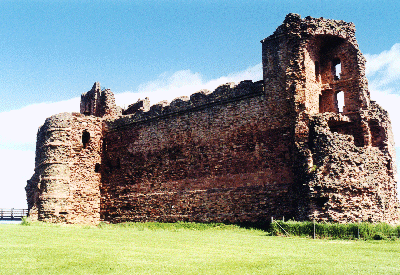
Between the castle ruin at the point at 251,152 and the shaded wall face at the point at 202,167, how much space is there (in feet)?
0.18

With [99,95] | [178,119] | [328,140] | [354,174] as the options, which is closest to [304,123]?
[328,140]

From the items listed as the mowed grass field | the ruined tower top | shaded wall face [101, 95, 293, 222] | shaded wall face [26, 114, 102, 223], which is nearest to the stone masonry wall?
shaded wall face [101, 95, 293, 222]

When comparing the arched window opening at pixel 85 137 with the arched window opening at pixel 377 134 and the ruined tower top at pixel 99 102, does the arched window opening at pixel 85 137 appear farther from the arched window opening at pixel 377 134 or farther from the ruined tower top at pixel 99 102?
the arched window opening at pixel 377 134

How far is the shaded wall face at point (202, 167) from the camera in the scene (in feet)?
67.9

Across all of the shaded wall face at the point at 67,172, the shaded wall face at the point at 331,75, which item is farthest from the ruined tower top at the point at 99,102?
the shaded wall face at the point at 331,75

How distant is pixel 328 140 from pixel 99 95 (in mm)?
18309

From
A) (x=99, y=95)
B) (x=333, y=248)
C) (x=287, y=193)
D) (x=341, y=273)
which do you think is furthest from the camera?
(x=99, y=95)

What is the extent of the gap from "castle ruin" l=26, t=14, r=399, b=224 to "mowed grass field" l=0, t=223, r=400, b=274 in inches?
148

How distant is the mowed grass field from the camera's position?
32.4 ft

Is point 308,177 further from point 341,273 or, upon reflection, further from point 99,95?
point 99,95

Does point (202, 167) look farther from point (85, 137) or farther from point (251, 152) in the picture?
point (85, 137)

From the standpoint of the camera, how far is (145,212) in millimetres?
25078

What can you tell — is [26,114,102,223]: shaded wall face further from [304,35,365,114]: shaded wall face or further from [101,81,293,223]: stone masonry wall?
[304,35,365,114]: shaded wall face

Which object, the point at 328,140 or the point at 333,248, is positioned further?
the point at 328,140
